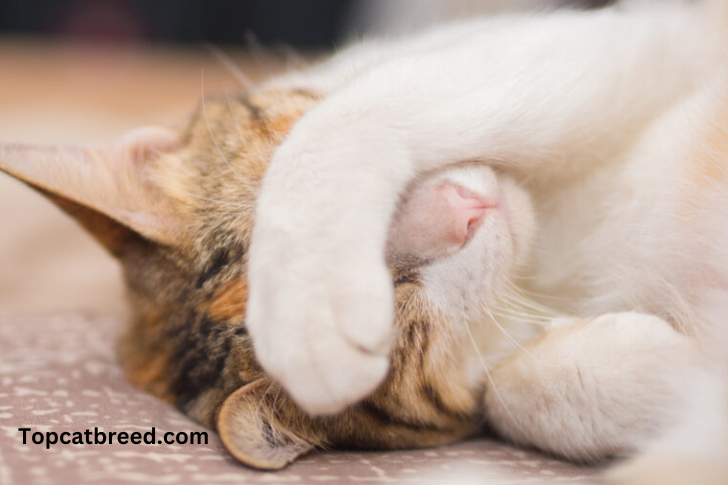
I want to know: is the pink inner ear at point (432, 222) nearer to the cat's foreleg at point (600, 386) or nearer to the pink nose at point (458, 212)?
the pink nose at point (458, 212)

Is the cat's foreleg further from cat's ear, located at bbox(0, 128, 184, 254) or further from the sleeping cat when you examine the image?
cat's ear, located at bbox(0, 128, 184, 254)

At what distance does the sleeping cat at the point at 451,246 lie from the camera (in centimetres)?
77

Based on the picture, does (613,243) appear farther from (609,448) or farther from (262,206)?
(262,206)

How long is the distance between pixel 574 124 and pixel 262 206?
506 mm

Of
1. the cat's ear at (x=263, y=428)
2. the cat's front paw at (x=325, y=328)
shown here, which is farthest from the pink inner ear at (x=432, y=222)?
the cat's ear at (x=263, y=428)

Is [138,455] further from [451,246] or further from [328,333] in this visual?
[451,246]

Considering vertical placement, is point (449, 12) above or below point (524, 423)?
above

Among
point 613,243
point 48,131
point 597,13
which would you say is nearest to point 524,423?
point 613,243

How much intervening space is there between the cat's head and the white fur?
0.02 metres

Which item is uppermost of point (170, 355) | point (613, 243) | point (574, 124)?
point (574, 124)

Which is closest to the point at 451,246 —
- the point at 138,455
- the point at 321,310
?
the point at 321,310

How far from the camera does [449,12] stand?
2963 mm

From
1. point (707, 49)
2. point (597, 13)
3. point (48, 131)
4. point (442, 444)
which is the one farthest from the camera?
point (48, 131)

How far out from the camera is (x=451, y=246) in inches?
35.2
